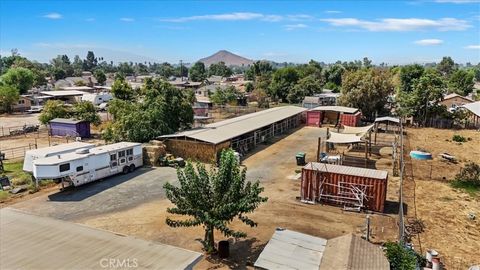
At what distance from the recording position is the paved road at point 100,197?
64.5ft

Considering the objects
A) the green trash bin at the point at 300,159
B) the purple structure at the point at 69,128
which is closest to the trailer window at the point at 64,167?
the green trash bin at the point at 300,159

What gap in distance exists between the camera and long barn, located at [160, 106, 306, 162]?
94.3 feet

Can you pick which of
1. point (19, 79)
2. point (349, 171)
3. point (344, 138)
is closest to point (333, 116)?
point (344, 138)

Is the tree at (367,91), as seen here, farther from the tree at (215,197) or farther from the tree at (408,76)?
the tree at (215,197)

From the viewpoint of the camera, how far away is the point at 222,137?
29.9 metres

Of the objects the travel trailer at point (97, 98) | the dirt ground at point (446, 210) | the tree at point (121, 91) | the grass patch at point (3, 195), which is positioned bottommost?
the grass patch at point (3, 195)

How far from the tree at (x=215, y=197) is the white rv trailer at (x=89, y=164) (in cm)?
1050

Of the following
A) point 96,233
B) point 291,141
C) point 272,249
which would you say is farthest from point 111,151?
point 291,141

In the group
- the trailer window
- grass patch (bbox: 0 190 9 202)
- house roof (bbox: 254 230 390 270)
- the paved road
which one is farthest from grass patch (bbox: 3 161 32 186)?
house roof (bbox: 254 230 390 270)

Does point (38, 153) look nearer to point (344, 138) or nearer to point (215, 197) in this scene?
point (215, 197)

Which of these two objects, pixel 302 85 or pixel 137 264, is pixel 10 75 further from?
pixel 137 264

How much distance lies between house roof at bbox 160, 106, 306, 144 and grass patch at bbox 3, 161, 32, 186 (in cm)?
1023

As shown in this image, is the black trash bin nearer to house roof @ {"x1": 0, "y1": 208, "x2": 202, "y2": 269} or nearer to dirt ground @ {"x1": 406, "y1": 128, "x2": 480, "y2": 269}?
house roof @ {"x1": 0, "y1": 208, "x2": 202, "y2": 269}

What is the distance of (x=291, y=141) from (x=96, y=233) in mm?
29282
